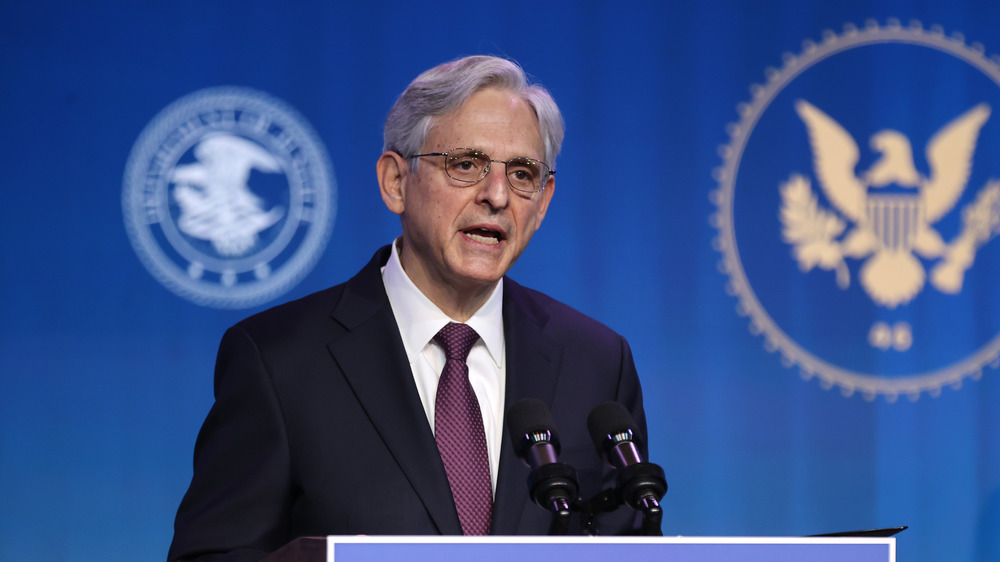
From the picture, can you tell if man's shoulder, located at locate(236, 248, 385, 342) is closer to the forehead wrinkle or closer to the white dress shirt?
the white dress shirt

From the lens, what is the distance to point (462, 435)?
168cm

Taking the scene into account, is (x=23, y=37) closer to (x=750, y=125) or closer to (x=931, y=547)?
(x=750, y=125)

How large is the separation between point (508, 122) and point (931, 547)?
7.96 ft

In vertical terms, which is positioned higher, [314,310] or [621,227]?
[621,227]

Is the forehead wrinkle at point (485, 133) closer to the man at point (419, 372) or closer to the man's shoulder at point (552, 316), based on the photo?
the man at point (419, 372)

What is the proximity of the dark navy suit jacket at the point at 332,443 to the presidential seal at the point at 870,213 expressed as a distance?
1.64 meters

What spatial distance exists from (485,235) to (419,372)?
0.27 meters

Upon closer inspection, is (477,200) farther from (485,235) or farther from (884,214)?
(884,214)

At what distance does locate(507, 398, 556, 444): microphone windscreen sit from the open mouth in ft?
1.57

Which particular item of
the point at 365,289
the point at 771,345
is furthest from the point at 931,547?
the point at 365,289

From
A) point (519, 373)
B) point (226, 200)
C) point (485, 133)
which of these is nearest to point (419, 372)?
point (519, 373)

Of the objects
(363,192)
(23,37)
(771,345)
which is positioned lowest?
(771,345)

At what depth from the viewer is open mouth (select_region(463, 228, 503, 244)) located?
1.72 metres

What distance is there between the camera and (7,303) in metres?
2.87
